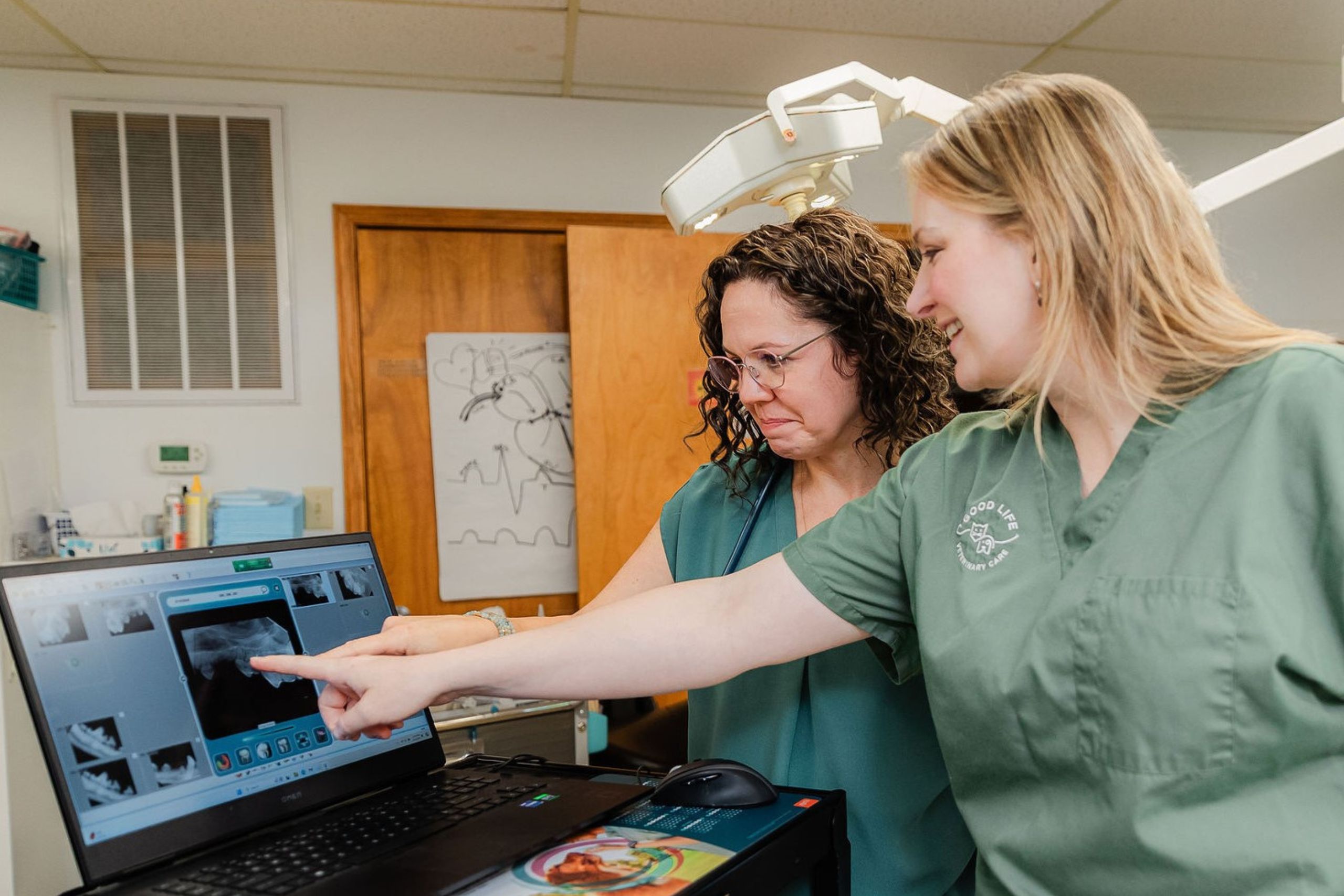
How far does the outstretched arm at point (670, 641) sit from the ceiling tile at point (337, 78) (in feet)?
7.72

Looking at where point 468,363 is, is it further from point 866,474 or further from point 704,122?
point 866,474

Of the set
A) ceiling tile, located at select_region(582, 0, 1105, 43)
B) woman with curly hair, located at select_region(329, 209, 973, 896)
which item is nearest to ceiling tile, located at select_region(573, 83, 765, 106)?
ceiling tile, located at select_region(582, 0, 1105, 43)

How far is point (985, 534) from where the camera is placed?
792mm

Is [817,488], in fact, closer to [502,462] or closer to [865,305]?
[865,305]

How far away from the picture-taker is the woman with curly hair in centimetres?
96

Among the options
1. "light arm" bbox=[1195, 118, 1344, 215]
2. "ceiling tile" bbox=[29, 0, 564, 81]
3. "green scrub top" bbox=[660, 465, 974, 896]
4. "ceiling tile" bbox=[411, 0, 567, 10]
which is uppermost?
"ceiling tile" bbox=[29, 0, 564, 81]

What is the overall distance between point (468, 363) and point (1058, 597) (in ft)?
8.17

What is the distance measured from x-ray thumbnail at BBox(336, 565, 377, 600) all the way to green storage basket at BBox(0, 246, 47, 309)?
2239 millimetres

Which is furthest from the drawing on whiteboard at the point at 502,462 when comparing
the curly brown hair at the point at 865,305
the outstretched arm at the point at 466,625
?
the curly brown hair at the point at 865,305

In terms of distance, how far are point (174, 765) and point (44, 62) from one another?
9.10ft

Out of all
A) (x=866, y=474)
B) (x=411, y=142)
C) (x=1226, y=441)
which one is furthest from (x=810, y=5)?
(x=1226, y=441)

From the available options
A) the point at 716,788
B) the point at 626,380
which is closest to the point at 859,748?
the point at 716,788

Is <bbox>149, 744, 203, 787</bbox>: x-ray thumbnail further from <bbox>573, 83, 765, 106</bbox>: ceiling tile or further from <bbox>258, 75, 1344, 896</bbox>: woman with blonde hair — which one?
<bbox>573, 83, 765, 106</bbox>: ceiling tile

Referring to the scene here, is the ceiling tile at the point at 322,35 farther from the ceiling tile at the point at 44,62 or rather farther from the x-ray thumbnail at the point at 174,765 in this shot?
the x-ray thumbnail at the point at 174,765
